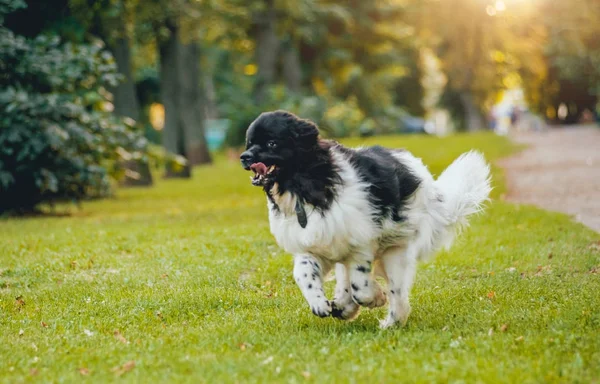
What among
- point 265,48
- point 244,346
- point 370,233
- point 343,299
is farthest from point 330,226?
point 265,48

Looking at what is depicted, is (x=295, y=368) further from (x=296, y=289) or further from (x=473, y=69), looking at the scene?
(x=473, y=69)

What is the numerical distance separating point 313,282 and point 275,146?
42.9 inches

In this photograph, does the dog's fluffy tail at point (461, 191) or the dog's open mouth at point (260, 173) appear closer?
the dog's open mouth at point (260, 173)

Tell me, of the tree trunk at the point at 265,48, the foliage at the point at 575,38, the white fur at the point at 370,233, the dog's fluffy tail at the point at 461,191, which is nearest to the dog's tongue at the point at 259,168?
the white fur at the point at 370,233

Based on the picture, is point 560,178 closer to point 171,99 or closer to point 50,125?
point 50,125

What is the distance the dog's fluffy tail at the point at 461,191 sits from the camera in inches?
283

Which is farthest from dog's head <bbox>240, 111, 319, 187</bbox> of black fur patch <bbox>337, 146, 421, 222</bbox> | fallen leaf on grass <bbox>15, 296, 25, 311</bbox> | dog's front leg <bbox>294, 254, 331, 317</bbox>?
fallen leaf on grass <bbox>15, 296, 25, 311</bbox>

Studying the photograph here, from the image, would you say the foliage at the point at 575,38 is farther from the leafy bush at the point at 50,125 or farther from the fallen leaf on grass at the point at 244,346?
the fallen leaf on grass at the point at 244,346

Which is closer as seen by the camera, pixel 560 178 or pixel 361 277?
pixel 361 277

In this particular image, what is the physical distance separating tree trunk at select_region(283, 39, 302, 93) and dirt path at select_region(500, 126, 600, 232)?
10541 mm

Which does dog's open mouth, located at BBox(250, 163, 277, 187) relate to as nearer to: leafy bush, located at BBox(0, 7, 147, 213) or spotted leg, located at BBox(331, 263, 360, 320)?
spotted leg, located at BBox(331, 263, 360, 320)

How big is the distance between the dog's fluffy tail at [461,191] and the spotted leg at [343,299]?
3.30 feet

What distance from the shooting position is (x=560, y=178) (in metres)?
19.9

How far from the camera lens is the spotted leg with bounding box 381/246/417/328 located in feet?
21.7
